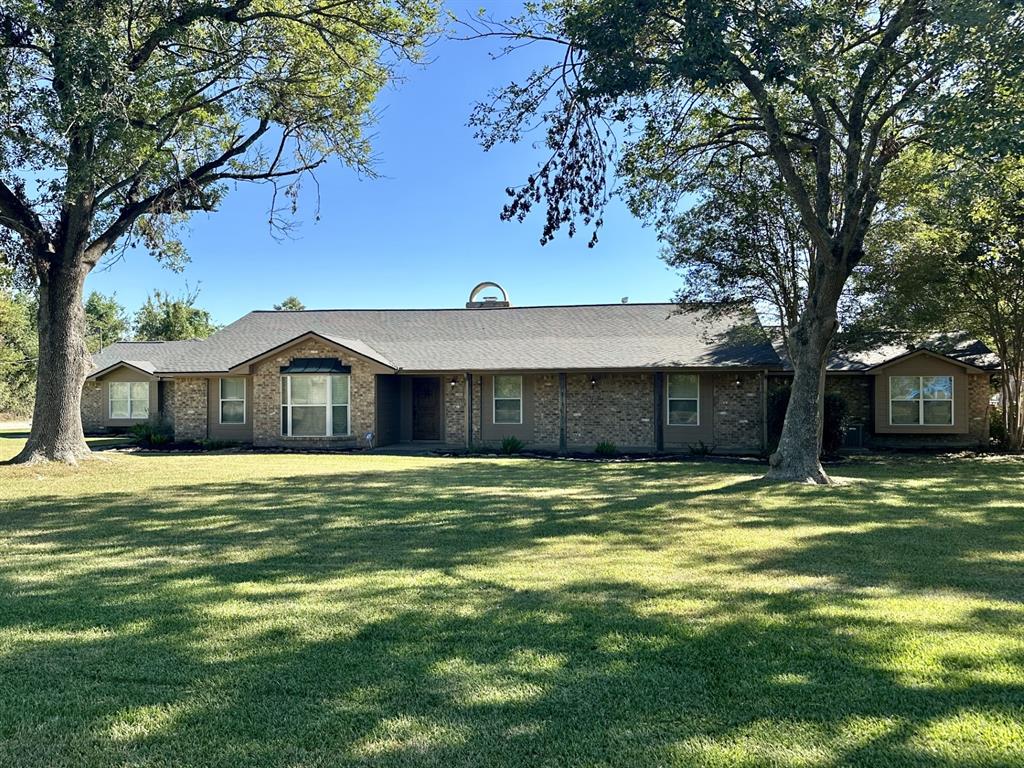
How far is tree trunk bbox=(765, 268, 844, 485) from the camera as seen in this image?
12.7m

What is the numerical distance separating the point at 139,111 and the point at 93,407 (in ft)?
54.0

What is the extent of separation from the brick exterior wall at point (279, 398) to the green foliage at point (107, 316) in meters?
34.7

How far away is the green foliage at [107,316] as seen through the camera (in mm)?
48938

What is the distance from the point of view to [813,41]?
934 centimetres

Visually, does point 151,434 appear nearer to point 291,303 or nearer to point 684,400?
point 684,400

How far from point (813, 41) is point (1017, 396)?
1479 cm

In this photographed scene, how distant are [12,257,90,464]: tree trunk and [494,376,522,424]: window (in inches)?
433

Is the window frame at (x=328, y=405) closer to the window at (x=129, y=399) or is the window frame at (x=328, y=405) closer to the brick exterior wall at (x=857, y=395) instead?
the window at (x=129, y=399)

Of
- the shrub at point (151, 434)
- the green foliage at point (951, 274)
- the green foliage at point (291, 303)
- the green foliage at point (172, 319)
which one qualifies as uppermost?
the green foliage at point (291, 303)

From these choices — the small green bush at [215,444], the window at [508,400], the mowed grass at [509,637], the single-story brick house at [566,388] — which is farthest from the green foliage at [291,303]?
the mowed grass at [509,637]

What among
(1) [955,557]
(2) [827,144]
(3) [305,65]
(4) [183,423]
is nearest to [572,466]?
(2) [827,144]

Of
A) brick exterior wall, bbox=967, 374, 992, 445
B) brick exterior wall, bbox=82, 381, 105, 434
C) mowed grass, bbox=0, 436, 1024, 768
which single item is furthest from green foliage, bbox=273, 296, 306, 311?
mowed grass, bbox=0, 436, 1024, 768

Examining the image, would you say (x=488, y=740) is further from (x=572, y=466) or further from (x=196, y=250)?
(x=196, y=250)

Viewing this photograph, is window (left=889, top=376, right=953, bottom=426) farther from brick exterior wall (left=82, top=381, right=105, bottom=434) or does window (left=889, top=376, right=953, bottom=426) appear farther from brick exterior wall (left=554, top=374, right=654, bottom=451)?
brick exterior wall (left=82, top=381, right=105, bottom=434)
